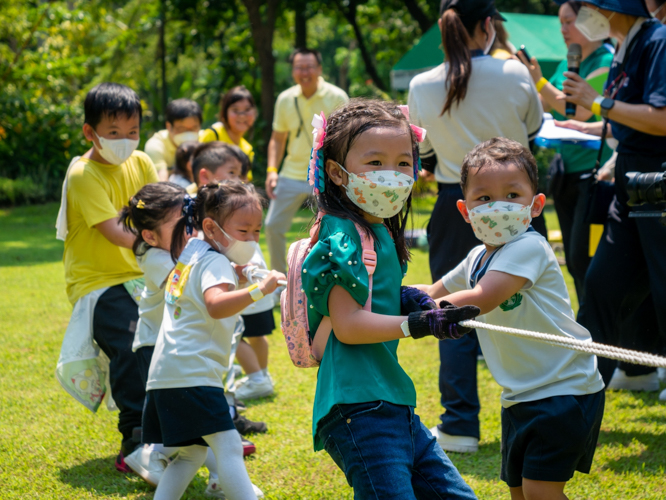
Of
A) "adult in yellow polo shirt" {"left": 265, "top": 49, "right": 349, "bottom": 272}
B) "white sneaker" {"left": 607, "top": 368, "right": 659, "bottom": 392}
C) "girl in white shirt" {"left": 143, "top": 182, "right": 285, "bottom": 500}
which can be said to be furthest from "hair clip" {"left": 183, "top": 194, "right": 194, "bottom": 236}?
"adult in yellow polo shirt" {"left": 265, "top": 49, "right": 349, "bottom": 272}

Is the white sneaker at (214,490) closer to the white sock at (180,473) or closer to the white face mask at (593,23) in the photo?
the white sock at (180,473)

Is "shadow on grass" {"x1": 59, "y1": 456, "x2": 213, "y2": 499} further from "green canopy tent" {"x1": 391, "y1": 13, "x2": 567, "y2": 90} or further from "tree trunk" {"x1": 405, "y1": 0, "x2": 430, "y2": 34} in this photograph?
"tree trunk" {"x1": 405, "y1": 0, "x2": 430, "y2": 34}

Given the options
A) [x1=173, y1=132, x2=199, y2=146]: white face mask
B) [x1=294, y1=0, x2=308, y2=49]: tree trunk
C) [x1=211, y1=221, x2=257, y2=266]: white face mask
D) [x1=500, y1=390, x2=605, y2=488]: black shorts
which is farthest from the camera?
[x1=294, y1=0, x2=308, y2=49]: tree trunk

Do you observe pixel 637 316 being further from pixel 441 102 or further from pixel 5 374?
pixel 5 374

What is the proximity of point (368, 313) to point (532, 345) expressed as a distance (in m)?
0.74

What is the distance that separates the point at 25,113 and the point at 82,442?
14100 mm

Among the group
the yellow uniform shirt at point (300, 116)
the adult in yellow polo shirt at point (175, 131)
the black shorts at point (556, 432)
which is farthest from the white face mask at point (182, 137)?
the black shorts at point (556, 432)

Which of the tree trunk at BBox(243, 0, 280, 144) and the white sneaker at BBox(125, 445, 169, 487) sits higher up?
the tree trunk at BBox(243, 0, 280, 144)

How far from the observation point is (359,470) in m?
1.96

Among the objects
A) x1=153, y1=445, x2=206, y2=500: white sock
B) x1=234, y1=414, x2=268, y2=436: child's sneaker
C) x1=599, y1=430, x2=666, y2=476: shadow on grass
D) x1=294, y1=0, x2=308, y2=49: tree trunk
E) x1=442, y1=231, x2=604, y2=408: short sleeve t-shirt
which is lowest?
x1=234, y1=414, x2=268, y2=436: child's sneaker

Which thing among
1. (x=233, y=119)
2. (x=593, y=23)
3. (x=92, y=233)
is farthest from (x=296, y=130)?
(x=593, y=23)

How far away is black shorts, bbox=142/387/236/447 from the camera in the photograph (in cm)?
285

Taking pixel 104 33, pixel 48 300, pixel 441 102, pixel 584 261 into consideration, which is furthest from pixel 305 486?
pixel 104 33

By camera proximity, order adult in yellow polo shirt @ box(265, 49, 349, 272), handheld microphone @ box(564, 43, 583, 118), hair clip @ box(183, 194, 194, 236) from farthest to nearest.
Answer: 1. adult in yellow polo shirt @ box(265, 49, 349, 272)
2. handheld microphone @ box(564, 43, 583, 118)
3. hair clip @ box(183, 194, 194, 236)
